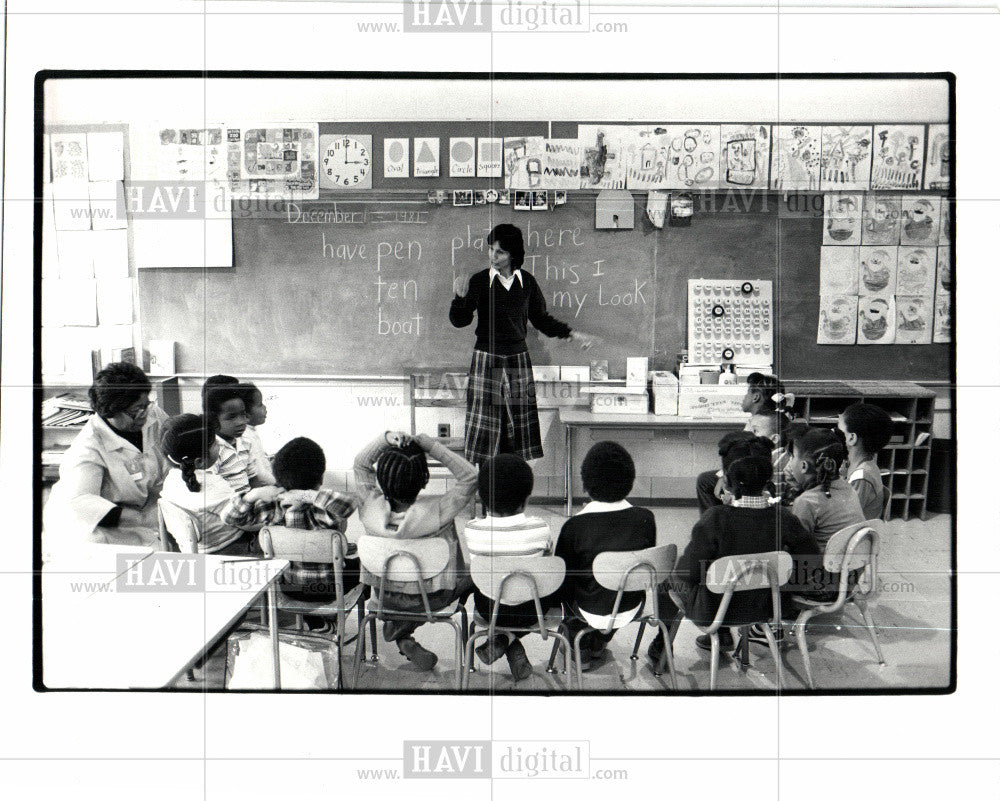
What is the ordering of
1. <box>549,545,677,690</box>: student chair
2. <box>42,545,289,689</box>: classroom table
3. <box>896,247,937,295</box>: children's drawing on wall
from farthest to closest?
<box>896,247,937,295</box>: children's drawing on wall, <box>549,545,677,690</box>: student chair, <box>42,545,289,689</box>: classroom table

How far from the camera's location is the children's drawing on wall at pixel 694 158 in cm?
302

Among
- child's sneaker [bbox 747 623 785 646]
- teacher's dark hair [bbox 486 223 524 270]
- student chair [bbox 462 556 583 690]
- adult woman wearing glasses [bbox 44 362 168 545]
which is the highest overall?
teacher's dark hair [bbox 486 223 524 270]

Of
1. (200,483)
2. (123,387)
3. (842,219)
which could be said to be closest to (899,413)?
(842,219)

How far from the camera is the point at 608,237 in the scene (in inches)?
121

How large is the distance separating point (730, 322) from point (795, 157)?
0.55 meters

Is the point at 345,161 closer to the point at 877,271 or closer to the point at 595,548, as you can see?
the point at 595,548

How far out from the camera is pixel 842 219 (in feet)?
10.1

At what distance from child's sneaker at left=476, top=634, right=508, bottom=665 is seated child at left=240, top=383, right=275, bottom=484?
0.85m

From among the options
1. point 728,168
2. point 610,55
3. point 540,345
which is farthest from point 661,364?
point 610,55

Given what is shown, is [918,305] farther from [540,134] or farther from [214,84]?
[214,84]

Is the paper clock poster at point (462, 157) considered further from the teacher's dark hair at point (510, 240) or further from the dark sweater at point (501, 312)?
the dark sweater at point (501, 312)

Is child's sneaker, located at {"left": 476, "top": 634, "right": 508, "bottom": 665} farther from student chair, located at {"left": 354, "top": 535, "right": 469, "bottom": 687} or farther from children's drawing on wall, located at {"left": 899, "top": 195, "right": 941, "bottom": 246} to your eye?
children's drawing on wall, located at {"left": 899, "top": 195, "right": 941, "bottom": 246}

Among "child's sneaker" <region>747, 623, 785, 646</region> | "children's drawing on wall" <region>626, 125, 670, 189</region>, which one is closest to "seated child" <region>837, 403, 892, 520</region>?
"child's sneaker" <region>747, 623, 785, 646</region>

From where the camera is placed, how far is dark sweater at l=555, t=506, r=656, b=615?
9.75 feet
